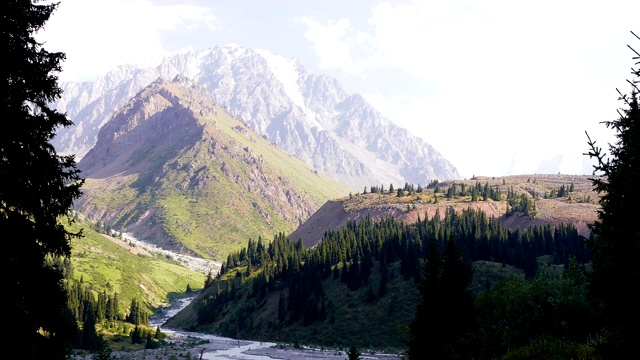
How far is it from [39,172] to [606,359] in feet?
73.3

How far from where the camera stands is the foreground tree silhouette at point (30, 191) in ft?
54.5

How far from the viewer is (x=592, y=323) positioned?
47625 millimetres

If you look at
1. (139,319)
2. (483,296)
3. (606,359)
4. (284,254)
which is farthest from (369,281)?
(606,359)

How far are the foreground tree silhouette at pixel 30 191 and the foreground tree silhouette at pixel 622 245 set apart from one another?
2044 cm

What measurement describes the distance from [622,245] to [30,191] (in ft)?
70.9

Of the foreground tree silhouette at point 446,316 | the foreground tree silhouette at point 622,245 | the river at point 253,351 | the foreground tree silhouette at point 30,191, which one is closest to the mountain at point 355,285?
the river at point 253,351

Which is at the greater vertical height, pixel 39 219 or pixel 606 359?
pixel 39 219

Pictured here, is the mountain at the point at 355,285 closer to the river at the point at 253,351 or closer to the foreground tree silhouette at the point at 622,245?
the river at the point at 253,351

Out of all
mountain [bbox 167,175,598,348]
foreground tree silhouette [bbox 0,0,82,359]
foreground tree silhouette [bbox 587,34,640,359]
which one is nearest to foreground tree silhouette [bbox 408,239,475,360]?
foreground tree silhouette [bbox 587,34,640,359]

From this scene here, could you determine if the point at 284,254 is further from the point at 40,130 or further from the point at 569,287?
the point at 40,130

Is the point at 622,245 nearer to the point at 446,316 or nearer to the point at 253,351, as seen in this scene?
the point at 446,316

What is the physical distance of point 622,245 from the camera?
17.5 m

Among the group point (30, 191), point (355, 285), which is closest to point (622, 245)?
point (30, 191)

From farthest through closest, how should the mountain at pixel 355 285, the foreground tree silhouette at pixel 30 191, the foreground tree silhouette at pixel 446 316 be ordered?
the mountain at pixel 355 285 → the foreground tree silhouette at pixel 446 316 → the foreground tree silhouette at pixel 30 191
